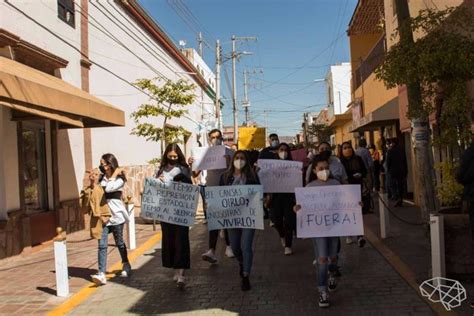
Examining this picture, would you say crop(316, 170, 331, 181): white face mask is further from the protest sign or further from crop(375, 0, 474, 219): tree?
the protest sign

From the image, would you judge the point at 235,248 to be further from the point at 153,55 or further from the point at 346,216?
the point at 153,55

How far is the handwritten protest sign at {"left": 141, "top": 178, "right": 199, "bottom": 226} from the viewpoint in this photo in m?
6.97

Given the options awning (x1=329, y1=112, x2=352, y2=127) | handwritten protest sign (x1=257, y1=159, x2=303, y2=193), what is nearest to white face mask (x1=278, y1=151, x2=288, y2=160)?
handwritten protest sign (x1=257, y1=159, x2=303, y2=193)

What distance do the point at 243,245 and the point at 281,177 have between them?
2151 millimetres

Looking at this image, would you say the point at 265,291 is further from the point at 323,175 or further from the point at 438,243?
the point at 438,243

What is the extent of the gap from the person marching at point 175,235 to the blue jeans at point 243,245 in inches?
24.7

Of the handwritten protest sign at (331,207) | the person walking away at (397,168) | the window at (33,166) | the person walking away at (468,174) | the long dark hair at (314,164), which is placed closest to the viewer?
the person walking away at (468,174)

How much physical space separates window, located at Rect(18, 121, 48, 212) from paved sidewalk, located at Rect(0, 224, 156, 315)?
3.31 feet

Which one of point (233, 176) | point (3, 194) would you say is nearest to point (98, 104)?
point (3, 194)

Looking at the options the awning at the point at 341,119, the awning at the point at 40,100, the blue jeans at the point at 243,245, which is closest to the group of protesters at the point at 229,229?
the blue jeans at the point at 243,245

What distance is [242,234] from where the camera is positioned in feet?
21.9

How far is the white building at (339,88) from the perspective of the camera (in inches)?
1689

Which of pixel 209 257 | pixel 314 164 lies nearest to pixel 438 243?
pixel 314 164

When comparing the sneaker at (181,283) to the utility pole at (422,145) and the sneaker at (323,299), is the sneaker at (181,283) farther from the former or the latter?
the utility pole at (422,145)
